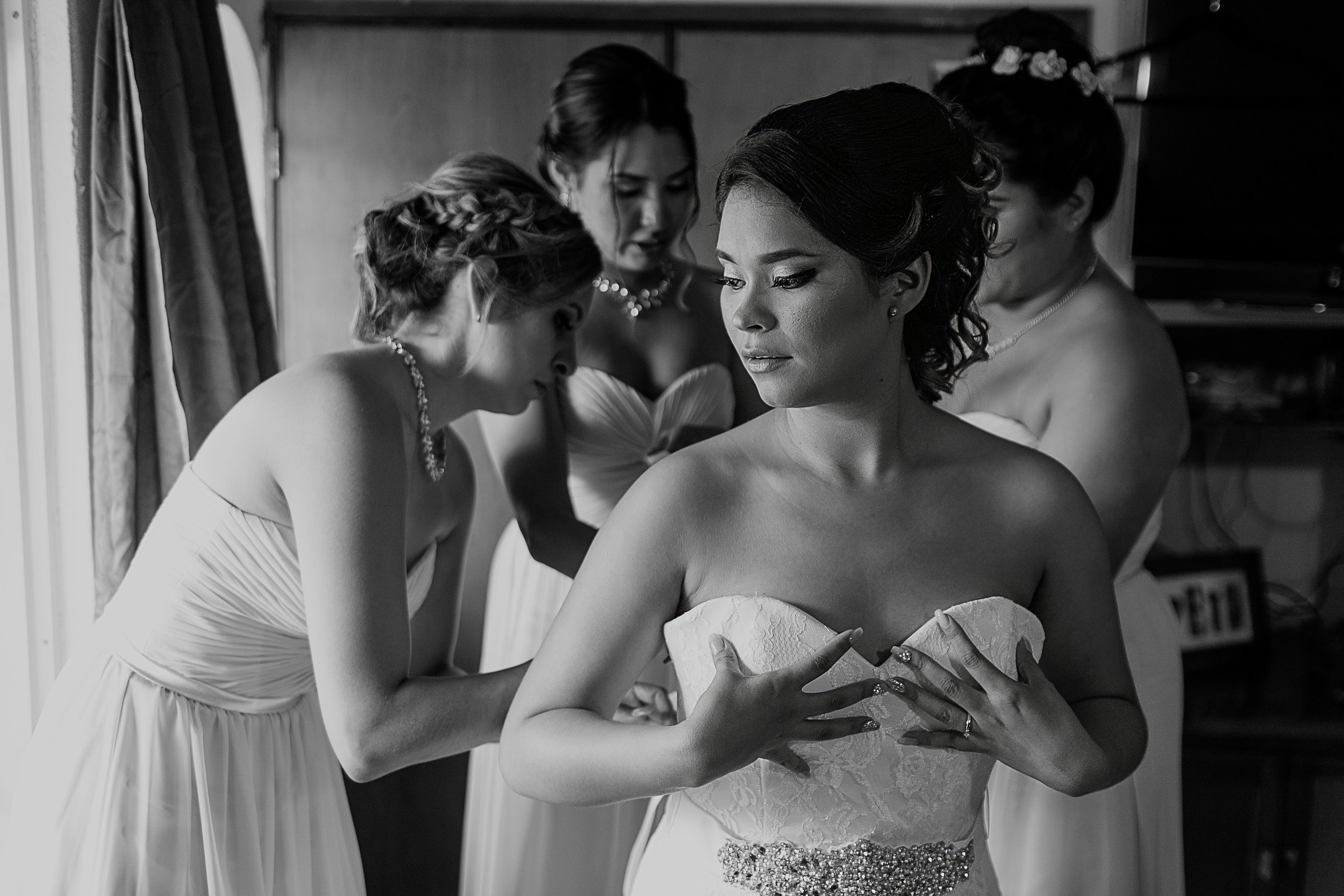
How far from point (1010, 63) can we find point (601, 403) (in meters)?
0.92

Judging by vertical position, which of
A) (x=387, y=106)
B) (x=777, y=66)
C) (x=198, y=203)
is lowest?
(x=198, y=203)

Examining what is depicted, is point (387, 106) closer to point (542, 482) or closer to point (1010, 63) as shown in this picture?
point (542, 482)

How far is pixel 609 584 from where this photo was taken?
1220 millimetres

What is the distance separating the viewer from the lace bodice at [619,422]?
2193 millimetres

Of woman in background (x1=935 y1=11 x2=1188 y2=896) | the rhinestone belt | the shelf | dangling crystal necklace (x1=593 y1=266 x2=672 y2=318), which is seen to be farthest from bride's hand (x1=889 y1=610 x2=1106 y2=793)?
the shelf

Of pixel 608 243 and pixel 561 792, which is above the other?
pixel 608 243

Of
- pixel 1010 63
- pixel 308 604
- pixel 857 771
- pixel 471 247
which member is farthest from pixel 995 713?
pixel 1010 63

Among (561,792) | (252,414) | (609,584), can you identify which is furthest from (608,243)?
(561,792)

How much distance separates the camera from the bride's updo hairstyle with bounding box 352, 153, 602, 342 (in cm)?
158

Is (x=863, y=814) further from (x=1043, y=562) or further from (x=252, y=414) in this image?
(x=252, y=414)

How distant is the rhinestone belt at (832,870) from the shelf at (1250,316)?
2.37 meters

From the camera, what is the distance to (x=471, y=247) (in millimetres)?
1565

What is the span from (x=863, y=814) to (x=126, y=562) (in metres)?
1.34

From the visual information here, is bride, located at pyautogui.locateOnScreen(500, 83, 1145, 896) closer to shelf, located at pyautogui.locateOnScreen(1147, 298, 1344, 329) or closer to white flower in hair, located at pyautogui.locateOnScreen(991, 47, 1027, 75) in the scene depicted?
white flower in hair, located at pyautogui.locateOnScreen(991, 47, 1027, 75)
